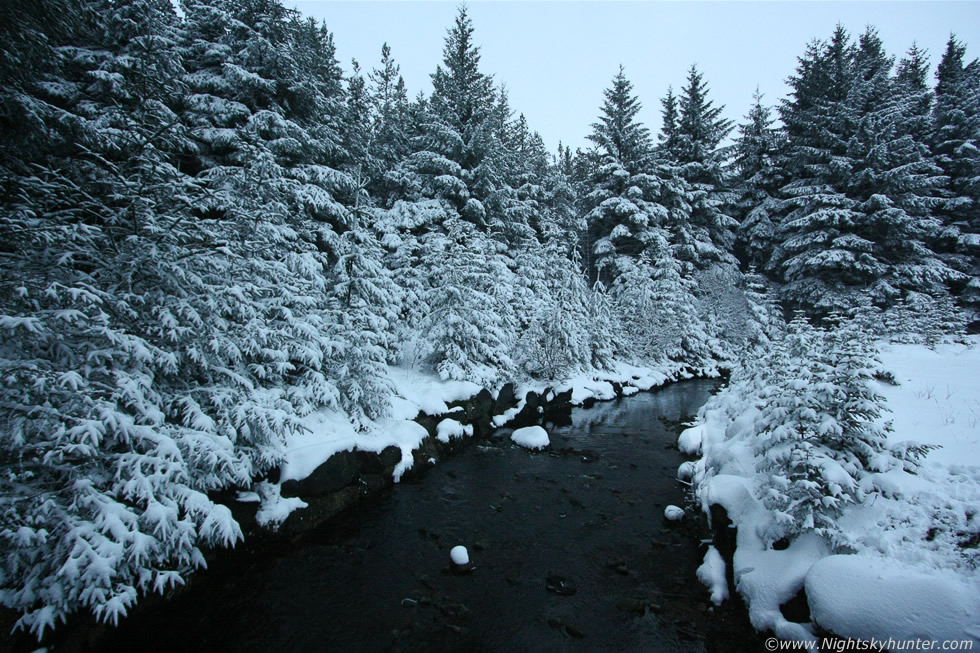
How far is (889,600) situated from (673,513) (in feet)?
12.9

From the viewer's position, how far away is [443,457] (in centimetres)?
1114

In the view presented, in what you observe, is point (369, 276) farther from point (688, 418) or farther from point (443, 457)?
point (688, 418)

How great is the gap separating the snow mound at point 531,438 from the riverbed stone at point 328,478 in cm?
550

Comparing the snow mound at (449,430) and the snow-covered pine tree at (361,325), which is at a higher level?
the snow-covered pine tree at (361,325)

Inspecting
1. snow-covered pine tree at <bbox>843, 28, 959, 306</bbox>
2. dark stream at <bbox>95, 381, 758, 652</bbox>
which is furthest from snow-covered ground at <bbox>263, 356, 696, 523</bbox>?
snow-covered pine tree at <bbox>843, 28, 959, 306</bbox>

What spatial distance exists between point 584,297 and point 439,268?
1062cm

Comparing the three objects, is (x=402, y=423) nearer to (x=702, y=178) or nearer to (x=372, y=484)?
(x=372, y=484)

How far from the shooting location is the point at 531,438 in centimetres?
1219

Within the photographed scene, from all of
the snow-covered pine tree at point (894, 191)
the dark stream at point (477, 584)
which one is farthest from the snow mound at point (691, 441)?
the snow-covered pine tree at point (894, 191)

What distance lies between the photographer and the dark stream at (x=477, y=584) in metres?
4.89

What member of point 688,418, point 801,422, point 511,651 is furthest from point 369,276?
point 688,418

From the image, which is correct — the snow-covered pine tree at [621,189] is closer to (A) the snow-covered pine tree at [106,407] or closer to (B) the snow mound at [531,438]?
(B) the snow mound at [531,438]

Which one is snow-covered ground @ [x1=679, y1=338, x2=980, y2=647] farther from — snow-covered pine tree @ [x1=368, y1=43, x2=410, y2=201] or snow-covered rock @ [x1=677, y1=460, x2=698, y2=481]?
snow-covered pine tree @ [x1=368, y1=43, x2=410, y2=201]

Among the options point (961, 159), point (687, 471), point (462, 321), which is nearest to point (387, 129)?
point (462, 321)
